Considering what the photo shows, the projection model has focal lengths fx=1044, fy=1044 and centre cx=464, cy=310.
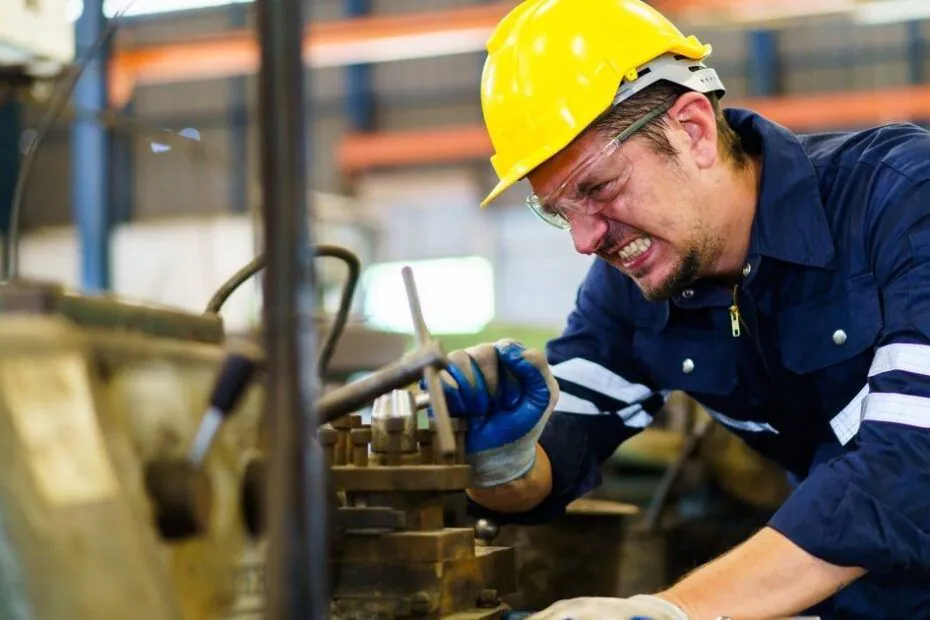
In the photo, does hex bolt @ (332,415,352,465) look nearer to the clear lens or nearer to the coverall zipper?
the clear lens

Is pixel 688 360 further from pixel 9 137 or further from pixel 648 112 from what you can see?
pixel 9 137

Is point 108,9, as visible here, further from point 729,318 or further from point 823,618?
point 823,618

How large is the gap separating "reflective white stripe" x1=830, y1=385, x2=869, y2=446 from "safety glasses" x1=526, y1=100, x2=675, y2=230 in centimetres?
43

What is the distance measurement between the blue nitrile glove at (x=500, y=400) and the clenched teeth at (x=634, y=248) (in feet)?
0.77

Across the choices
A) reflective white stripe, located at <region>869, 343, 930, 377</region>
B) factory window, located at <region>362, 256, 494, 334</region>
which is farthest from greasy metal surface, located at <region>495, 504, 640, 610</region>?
factory window, located at <region>362, 256, 494, 334</region>

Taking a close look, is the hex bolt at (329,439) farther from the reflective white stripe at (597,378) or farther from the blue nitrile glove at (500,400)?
the reflective white stripe at (597,378)

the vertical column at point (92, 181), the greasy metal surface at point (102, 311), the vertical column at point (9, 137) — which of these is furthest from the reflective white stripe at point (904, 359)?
the vertical column at point (92, 181)

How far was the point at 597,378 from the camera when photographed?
169cm

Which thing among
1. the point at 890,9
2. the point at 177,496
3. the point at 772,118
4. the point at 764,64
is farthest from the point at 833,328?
the point at 764,64

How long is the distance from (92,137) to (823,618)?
505 centimetres

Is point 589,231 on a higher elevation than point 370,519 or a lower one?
higher

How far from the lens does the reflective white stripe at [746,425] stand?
1.61 metres

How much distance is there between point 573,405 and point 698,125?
1.62 feet

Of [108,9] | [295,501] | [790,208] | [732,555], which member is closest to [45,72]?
[790,208]
